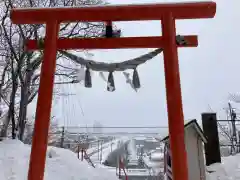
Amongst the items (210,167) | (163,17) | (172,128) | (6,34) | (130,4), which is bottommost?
(210,167)

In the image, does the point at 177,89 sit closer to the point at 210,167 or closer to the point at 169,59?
the point at 169,59

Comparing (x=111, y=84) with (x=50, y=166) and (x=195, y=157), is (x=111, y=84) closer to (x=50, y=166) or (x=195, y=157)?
(x=195, y=157)

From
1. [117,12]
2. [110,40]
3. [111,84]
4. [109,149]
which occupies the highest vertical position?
[117,12]

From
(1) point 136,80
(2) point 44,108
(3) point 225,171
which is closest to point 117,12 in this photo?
(1) point 136,80

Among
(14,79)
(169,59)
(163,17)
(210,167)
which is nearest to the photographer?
(169,59)

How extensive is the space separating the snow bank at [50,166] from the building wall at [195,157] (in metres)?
2.80

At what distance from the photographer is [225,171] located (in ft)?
18.6

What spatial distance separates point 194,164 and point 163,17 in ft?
10.8

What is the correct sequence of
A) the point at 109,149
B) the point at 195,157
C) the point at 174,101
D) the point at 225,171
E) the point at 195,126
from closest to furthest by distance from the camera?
1. the point at 174,101
2. the point at 195,157
3. the point at 195,126
4. the point at 225,171
5. the point at 109,149

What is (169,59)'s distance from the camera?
8.88 feet

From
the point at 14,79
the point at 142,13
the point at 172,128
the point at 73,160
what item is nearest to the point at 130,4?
the point at 142,13

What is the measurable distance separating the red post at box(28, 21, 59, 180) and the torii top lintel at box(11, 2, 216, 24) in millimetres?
152

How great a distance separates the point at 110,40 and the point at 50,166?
483 cm

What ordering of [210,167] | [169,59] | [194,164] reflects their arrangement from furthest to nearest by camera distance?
[210,167], [194,164], [169,59]
